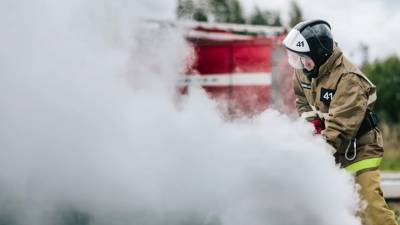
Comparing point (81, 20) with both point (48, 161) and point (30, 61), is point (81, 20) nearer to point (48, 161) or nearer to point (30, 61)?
point (30, 61)

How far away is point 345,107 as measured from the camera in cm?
492

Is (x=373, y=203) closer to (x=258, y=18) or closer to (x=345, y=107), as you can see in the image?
(x=345, y=107)

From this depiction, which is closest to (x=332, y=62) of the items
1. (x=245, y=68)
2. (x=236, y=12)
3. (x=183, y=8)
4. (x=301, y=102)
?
(x=301, y=102)

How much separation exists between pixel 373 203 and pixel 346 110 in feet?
1.96

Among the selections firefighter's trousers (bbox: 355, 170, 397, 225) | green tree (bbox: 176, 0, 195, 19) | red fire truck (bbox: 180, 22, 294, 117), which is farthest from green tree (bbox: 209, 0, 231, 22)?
firefighter's trousers (bbox: 355, 170, 397, 225)

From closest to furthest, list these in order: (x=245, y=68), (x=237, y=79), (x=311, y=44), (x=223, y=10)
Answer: (x=311, y=44) → (x=237, y=79) → (x=245, y=68) → (x=223, y=10)

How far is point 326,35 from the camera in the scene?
16.8ft

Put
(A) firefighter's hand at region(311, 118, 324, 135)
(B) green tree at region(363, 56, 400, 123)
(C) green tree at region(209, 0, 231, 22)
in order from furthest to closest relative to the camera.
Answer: (C) green tree at region(209, 0, 231, 22)
(B) green tree at region(363, 56, 400, 123)
(A) firefighter's hand at region(311, 118, 324, 135)

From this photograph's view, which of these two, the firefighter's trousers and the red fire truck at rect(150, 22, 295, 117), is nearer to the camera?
the firefighter's trousers

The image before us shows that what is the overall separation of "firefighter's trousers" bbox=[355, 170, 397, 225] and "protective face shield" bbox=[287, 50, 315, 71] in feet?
2.46

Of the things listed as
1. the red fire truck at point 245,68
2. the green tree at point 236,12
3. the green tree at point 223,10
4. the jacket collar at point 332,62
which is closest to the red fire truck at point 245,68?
the red fire truck at point 245,68

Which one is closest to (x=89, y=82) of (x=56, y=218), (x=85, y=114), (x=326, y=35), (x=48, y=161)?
(x=85, y=114)

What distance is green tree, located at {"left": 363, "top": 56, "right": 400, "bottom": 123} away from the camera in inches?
829

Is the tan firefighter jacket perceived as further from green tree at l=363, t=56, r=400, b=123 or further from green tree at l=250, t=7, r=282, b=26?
green tree at l=250, t=7, r=282, b=26
